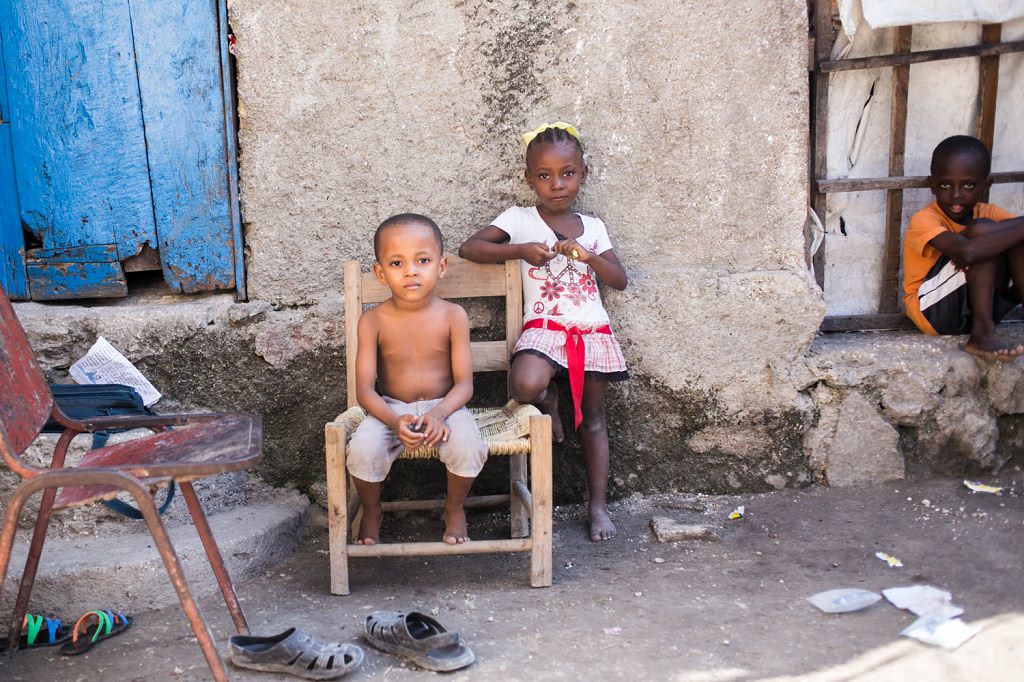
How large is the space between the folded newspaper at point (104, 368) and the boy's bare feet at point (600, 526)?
5.08 feet

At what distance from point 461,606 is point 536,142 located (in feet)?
4.89

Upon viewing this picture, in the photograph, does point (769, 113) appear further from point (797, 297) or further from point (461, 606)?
point (461, 606)

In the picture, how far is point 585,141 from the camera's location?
3205 mm

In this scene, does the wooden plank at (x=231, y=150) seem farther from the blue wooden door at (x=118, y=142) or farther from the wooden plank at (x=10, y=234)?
the wooden plank at (x=10, y=234)

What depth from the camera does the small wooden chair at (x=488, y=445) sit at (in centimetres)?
262

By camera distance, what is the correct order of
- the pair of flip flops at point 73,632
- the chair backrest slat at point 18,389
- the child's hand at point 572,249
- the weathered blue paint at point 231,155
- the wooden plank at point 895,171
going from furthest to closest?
the wooden plank at point 895,171 → the weathered blue paint at point 231,155 → the child's hand at point 572,249 → the pair of flip flops at point 73,632 → the chair backrest slat at point 18,389

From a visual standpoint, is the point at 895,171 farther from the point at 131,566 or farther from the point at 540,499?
the point at 131,566

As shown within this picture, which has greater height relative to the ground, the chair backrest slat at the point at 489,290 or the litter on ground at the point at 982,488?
the chair backrest slat at the point at 489,290

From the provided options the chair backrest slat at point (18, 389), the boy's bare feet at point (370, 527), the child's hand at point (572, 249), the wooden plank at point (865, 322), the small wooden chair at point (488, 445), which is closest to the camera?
the chair backrest slat at point (18, 389)

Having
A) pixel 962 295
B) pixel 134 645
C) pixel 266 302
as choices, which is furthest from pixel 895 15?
pixel 134 645

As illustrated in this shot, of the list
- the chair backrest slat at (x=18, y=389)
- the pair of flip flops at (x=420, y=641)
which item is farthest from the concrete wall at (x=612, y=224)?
the pair of flip flops at (x=420, y=641)

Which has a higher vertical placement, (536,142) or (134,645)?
(536,142)

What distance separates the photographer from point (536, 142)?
119 inches

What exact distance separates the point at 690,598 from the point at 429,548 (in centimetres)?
76
